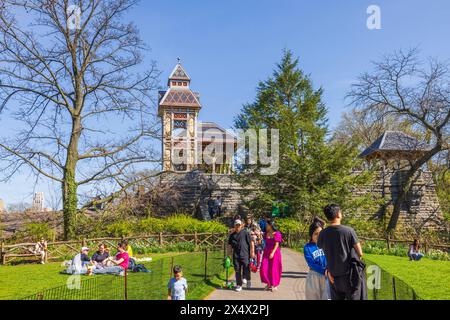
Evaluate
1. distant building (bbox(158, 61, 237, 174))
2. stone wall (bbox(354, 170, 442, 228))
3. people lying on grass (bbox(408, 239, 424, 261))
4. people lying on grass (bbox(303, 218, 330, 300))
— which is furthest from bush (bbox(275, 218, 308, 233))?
distant building (bbox(158, 61, 237, 174))

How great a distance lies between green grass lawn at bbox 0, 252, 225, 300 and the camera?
8.45 m

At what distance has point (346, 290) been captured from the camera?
493 centimetres

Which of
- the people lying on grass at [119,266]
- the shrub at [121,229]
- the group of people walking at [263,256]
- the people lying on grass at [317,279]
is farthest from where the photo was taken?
the shrub at [121,229]

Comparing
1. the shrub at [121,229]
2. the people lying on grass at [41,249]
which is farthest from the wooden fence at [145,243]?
the shrub at [121,229]

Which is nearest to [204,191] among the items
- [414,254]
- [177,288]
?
[414,254]

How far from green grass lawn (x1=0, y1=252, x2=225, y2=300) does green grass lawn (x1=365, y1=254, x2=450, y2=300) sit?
4977 millimetres

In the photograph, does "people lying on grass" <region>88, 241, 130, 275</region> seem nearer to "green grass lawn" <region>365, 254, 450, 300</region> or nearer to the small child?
the small child

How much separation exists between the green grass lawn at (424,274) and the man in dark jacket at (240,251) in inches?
151

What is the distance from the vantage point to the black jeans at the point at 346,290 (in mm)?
4891

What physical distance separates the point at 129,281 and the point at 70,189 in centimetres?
1278

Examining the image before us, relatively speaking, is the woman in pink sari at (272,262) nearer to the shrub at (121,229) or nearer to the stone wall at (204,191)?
the shrub at (121,229)

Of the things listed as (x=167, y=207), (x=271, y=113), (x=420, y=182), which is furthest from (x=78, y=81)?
(x=420, y=182)

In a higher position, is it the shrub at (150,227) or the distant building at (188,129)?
the distant building at (188,129)

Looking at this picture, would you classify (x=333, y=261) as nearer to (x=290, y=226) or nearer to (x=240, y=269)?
(x=240, y=269)
